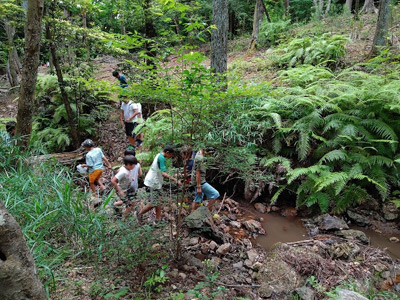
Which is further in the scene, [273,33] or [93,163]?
[273,33]

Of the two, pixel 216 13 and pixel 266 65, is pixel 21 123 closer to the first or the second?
pixel 216 13

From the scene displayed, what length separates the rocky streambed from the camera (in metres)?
3.28

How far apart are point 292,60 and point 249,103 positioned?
11.6ft

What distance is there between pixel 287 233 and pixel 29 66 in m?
5.52

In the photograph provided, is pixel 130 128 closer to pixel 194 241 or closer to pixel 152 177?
pixel 152 177

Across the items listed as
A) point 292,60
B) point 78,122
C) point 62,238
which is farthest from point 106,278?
point 292,60

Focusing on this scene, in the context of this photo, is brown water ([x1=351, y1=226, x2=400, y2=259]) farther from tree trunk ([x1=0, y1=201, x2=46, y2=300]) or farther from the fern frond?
tree trunk ([x1=0, y1=201, x2=46, y2=300])

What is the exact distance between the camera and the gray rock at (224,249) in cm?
412

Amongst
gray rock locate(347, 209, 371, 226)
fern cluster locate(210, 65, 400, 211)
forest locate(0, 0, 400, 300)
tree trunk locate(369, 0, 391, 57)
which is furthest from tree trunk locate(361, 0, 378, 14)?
gray rock locate(347, 209, 371, 226)

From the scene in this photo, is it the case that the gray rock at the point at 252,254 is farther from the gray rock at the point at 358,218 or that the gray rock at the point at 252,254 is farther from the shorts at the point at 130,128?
the shorts at the point at 130,128

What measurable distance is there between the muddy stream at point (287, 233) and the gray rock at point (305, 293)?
45.1 inches

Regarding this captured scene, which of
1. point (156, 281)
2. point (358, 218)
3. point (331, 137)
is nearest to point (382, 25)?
point (331, 137)

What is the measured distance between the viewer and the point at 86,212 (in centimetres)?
336

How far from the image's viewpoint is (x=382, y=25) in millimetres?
7715
